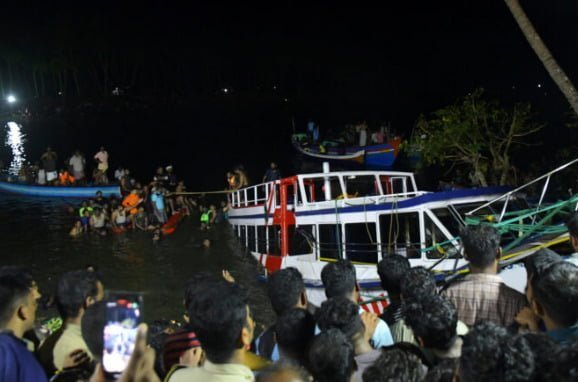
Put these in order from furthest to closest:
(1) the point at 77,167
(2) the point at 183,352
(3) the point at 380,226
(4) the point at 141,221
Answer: (1) the point at 77,167 < (4) the point at 141,221 < (3) the point at 380,226 < (2) the point at 183,352

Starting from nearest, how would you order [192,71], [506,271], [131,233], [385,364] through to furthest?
[385,364] < [506,271] < [131,233] < [192,71]

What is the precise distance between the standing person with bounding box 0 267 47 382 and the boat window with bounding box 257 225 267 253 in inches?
427

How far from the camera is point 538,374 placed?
2.43 metres

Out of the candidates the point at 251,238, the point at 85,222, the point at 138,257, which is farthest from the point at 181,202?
the point at 251,238

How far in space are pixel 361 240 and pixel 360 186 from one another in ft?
8.56

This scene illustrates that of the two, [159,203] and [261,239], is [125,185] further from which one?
[261,239]

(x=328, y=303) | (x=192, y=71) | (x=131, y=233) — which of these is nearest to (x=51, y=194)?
(x=131, y=233)

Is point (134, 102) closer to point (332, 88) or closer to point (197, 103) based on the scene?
point (197, 103)

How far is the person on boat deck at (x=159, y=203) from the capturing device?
20.8 meters

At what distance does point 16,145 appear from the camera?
50.8 meters

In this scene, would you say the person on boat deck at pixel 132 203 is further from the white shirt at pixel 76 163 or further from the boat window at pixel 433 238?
the boat window at pixel 433 238

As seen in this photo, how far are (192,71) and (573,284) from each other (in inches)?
4064

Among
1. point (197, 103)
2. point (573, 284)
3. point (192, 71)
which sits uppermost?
point (192, 71)

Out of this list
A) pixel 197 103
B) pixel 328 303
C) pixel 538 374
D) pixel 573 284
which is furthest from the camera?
pixel 197 103
